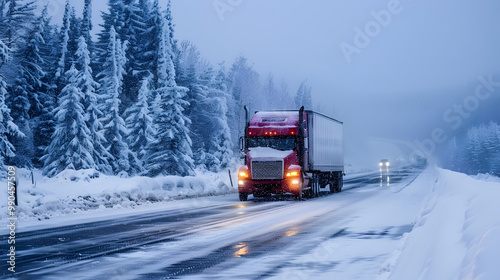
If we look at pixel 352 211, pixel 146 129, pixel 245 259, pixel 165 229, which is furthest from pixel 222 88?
pixel 245 259

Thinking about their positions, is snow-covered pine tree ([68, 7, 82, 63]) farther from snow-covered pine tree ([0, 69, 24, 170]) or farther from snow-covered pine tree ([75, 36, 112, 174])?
snow-covered pine tree ([0, 69, 24, 170])

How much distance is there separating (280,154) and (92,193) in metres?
8.61

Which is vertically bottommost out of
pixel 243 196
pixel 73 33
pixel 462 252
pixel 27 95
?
pixel 243 196

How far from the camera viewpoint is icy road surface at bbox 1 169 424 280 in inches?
366

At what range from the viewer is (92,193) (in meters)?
25.7

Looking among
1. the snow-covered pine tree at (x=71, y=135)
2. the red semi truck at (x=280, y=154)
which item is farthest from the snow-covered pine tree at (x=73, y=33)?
the red semi truck at (x=280, y=154)

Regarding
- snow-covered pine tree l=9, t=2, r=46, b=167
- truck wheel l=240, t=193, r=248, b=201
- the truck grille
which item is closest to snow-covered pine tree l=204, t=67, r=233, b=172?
snow-covered pine tree l=9, t=2, r=46, b=167

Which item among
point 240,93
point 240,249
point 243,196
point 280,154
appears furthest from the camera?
Result: point 240,93

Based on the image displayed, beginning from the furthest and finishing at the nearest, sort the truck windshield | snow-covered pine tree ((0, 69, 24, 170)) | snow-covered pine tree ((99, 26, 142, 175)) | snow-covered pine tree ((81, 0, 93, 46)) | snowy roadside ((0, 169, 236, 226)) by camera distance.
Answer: snow-covered pine tree ((81, 0, 93, 46)), snow-covered pine tree ((99, 26, 142, 175)), snow-covered pine tree ((0, 69, 24, 170)), the truck windshield, snowy roadside ((0, 169, 236, 226))

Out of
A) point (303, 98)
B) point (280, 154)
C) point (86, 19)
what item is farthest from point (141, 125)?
point (303, 98)

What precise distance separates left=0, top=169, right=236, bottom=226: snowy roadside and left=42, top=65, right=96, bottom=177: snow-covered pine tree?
16.8m

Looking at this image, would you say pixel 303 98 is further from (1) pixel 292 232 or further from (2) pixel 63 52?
(1) pixel 292 232

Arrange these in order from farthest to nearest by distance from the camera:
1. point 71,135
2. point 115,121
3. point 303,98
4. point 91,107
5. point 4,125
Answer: point 303,98
point 115,121
point 91,107
point 71,135
point 4,125

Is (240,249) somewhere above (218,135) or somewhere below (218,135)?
below
